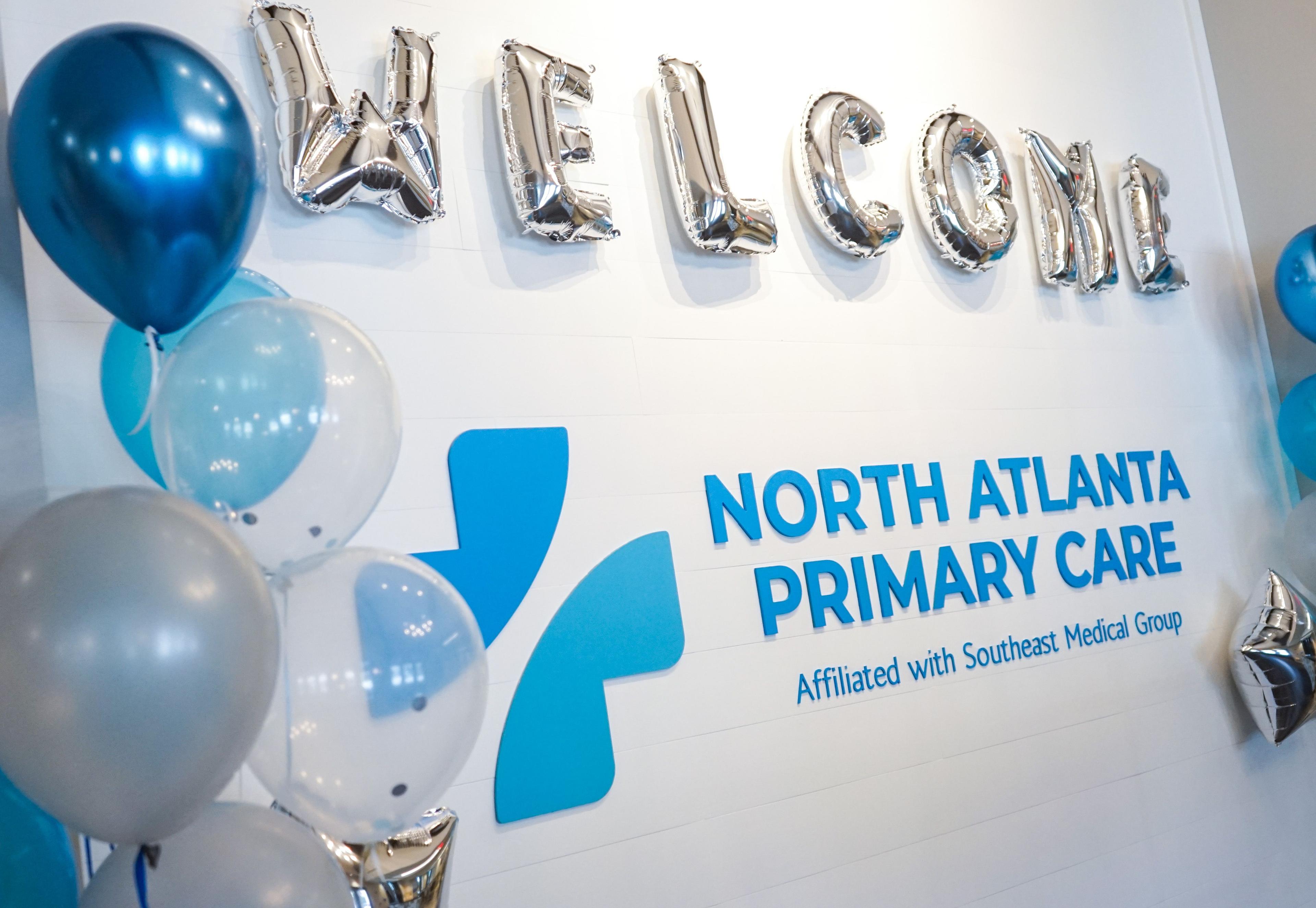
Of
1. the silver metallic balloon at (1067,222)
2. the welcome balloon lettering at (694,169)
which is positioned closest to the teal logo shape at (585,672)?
the welcome balloon lettering at (694,169)

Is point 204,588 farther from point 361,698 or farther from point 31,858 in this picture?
point 31,858

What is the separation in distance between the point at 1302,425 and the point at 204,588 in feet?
9.89

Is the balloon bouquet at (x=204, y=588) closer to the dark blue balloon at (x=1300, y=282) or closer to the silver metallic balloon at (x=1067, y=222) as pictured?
the silver metallic balloon at (x=1067, y=222)

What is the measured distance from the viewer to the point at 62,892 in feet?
3.92

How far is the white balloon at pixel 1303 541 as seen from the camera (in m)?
2.91

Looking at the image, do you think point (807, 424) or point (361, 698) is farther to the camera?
point (807, 424)

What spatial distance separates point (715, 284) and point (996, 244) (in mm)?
872

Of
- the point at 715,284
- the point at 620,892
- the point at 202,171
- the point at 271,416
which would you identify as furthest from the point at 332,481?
the point at 715,284

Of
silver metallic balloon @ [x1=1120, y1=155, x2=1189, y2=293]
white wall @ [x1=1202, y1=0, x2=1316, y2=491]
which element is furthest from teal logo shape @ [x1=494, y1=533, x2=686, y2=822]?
white wall @ [x1=1202, y1=0, x2=1316, y2=491]

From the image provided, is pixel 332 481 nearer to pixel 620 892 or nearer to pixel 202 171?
pixel 202 171

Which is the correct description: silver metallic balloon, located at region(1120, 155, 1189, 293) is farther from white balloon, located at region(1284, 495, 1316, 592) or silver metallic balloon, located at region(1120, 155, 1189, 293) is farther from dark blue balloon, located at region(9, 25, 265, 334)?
dark blue balloon, located at region(9, 25, 265, 334)

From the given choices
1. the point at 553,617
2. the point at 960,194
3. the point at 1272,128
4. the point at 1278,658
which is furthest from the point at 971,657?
the point at 1272,128

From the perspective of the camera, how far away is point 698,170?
2271 millimetres

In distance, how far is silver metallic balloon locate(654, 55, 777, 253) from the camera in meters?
2.27
